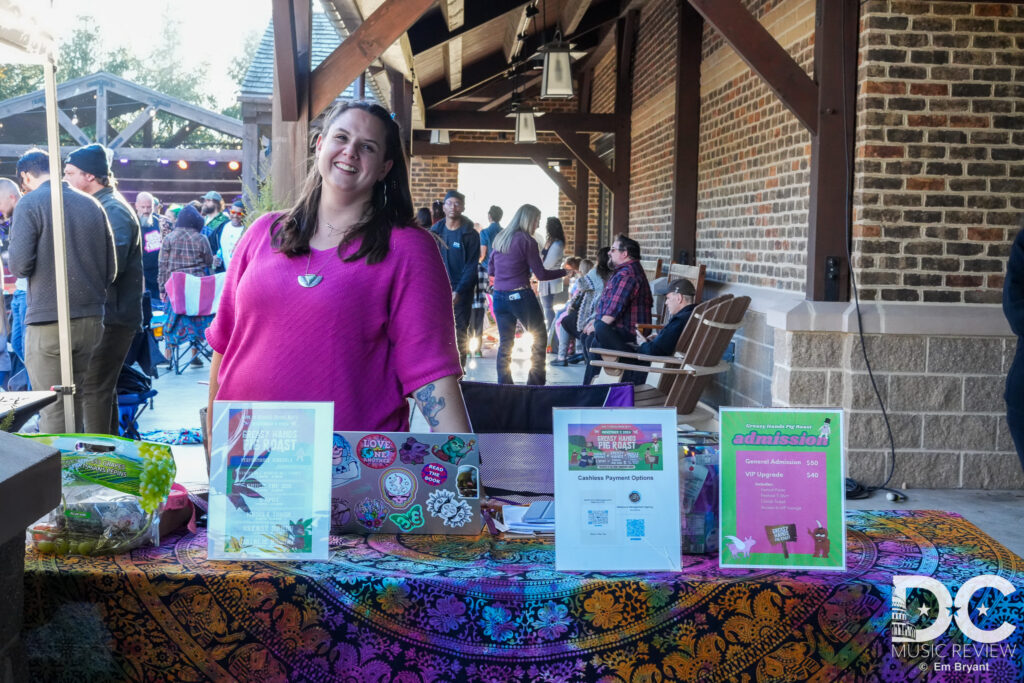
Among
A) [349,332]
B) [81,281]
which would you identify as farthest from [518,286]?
[349,332]

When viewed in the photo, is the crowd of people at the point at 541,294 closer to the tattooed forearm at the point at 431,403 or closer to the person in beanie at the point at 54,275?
the person in beanie at the point at 54,275

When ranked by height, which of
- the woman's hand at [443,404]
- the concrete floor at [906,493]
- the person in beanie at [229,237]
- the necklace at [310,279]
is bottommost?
the concrete floor at [906,493]

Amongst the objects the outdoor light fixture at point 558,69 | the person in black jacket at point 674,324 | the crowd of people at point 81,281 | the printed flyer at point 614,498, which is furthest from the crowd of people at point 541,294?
the printed flyer at point 614,498

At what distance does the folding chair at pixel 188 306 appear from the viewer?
8.96 m

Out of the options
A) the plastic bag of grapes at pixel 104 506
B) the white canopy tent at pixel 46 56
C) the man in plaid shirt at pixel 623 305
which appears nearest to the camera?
the plastic bag of grapes at pixel 104 506

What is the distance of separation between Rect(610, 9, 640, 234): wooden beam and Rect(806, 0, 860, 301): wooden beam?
6722 millimetres

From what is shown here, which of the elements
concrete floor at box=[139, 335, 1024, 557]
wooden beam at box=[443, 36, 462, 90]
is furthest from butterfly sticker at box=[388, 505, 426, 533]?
wooden beam at box=[443, 36, 462, 90]

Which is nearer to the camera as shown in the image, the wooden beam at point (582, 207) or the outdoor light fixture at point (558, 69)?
the outdoor light fixture at point (558, 69)

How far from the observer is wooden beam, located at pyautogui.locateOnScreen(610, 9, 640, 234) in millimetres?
12055

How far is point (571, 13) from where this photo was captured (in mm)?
10641

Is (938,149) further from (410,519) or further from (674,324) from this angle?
(410,519)

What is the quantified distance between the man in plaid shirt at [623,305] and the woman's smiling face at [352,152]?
485cm

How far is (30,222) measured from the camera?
4484mm

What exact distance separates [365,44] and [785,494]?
4.04 m
